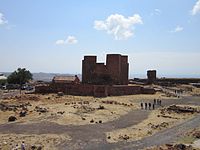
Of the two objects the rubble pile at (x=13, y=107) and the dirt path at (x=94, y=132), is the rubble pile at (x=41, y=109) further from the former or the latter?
the dirt path at (x=94, y=132)

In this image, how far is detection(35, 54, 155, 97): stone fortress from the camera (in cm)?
6162

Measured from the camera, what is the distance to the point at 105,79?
68.8 meters

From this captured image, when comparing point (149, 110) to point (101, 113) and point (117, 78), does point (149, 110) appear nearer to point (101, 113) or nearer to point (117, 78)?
point (101, 113)

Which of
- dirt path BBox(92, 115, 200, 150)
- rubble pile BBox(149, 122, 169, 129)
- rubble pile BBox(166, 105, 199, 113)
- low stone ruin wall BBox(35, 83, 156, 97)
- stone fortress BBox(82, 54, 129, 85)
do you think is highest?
stone fortress BBox(82, 54, 129, 85)

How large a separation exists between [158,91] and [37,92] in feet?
79.2

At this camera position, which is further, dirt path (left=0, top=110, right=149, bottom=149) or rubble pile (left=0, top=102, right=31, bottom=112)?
rubble pile (left=0, top=102, right=31, bottom=112)

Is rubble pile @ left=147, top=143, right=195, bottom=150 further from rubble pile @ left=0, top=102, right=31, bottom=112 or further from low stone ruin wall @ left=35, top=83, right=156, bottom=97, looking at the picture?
low stone ruin wall @ left=35, top=83, right=156, bottom=97

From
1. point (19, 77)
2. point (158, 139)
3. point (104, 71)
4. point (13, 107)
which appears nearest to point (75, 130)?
point (158, 139)

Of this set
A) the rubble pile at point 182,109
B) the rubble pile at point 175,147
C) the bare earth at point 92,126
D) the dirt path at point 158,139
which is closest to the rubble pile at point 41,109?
Result: the bare earth at point 92,126

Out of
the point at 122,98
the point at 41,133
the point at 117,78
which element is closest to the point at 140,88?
the point at 117,78

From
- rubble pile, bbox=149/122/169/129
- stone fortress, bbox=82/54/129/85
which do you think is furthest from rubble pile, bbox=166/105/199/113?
stone fortress, bbox=82/54/129/85

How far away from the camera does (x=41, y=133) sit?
3095 cm

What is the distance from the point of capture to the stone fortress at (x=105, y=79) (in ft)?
202

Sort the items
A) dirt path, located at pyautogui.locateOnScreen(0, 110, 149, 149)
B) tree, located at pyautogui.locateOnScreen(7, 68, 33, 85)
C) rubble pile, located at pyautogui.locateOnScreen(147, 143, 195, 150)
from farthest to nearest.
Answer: tree, located at pyautogui.locateOnScreen(7, 68, 33, 85)
dirt path, located at pyautogui.locateOnScreen(0, 110, 149, 149)
rubble pile, located at pyautogui.locateOnScreen(147, 143, 195, 150)
